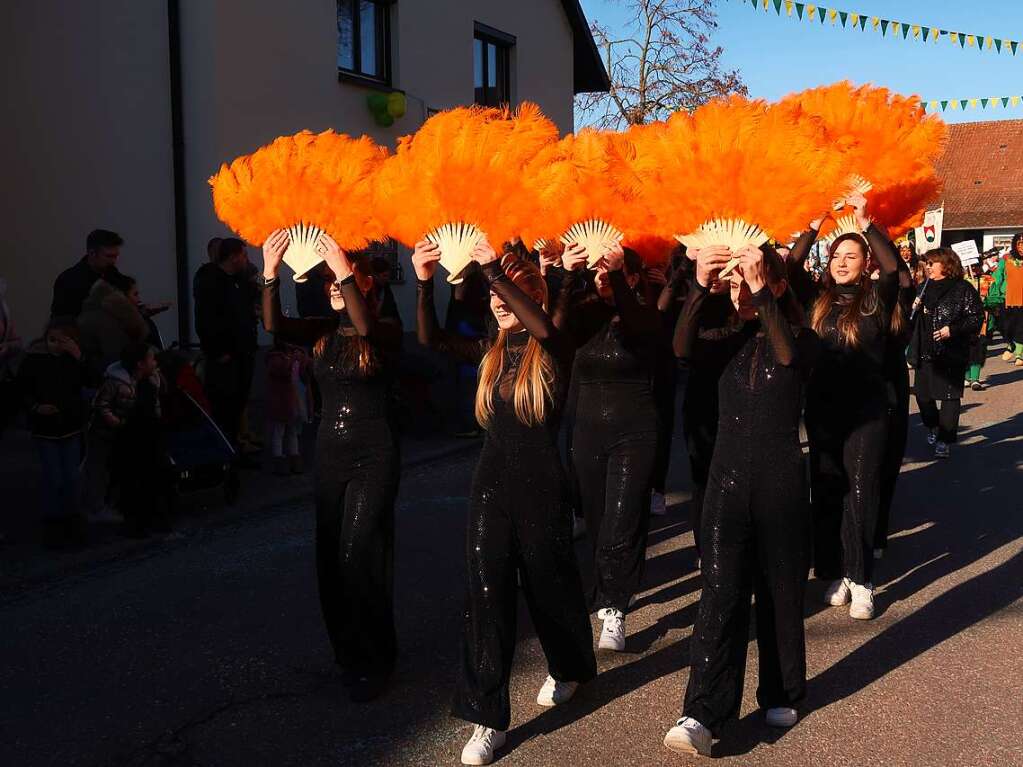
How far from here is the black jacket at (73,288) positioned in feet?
27.2

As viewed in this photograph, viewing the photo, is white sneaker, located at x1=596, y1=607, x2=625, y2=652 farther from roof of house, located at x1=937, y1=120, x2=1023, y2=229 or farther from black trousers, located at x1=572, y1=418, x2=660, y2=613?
roof of house, located at x1=937, y1=120, x2=1023, y2=229

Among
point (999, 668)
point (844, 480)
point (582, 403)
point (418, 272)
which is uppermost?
point (418, 272)

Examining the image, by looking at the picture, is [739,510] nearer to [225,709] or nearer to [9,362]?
[225,709]

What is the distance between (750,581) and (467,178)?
5.81 feet

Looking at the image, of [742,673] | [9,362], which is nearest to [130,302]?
[9,362]

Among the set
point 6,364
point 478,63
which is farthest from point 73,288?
point 478,63

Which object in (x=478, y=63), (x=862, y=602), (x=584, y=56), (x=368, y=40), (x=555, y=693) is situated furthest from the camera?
(x=584, y=56)

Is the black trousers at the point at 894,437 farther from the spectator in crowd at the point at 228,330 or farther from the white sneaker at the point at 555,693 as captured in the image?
the spectator in crowd at the point at 228,330

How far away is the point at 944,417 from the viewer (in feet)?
33.0

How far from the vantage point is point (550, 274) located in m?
5.05

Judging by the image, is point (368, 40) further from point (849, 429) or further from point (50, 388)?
point (849, 429)

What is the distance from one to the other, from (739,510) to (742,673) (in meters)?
0.58

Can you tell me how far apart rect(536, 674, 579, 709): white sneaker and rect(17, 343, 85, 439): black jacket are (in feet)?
13.1

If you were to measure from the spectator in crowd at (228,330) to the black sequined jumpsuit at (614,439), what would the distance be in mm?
4746
